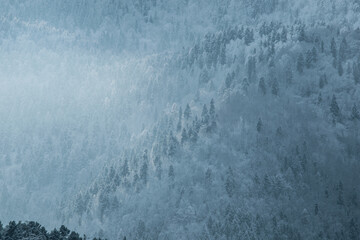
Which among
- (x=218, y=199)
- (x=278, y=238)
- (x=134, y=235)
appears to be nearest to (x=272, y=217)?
(x=278, y=238)

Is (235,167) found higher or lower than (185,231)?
higher

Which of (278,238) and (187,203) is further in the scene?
(187,203)

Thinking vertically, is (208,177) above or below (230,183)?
above

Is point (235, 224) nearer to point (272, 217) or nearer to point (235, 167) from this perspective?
point (272, 217)

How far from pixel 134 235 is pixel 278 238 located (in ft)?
242

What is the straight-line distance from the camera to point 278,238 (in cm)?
16050

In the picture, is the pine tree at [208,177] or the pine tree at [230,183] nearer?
the pine tree at [230,183]

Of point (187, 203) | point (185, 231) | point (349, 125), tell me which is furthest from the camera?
point (349, 125)

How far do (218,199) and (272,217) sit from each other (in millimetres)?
29372

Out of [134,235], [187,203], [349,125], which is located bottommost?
[134,235]

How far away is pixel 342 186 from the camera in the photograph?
17625 centimetres

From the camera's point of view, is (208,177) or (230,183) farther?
(208,177)

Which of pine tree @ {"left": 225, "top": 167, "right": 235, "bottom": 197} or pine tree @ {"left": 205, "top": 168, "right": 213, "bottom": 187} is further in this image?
pine tree @ {"left": 205, "top": 168, "right": 213, "bottom": 187}

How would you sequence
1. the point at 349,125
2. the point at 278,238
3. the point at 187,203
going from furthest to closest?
the point at 349,125, the point at 187,203, the point at 278,238
